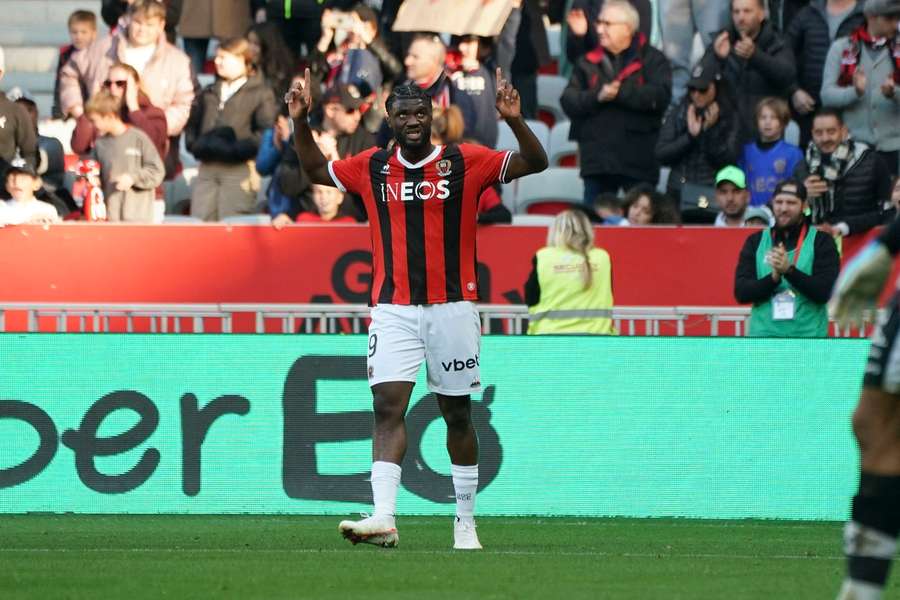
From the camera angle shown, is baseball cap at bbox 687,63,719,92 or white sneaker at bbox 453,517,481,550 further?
baseball cap at bbox 687,63,719,92

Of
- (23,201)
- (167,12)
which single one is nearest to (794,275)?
(23,201)

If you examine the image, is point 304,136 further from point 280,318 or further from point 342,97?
point 342,97

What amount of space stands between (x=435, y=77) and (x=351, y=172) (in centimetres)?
703

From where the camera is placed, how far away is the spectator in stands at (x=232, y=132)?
17172 mm

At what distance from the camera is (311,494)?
12695mm

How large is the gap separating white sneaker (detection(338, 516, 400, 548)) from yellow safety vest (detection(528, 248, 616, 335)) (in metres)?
4.30

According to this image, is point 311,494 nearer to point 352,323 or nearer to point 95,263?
point 352,323

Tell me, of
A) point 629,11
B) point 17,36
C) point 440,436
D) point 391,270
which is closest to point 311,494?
point 440,436

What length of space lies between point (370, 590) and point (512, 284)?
8235mm

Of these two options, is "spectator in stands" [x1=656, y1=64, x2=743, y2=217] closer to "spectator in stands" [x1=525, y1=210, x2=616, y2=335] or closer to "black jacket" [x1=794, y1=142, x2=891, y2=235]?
"black jacket" [x1=794, y1=142, x2=891, y2=235]

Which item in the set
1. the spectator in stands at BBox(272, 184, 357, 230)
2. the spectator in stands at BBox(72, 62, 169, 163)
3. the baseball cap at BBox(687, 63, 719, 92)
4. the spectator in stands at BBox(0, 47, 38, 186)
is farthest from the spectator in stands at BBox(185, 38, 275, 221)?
the baseball cap at BBox(687, 63, 719, 92)

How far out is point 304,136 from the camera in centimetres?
981

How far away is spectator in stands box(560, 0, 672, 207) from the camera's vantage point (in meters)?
16.7

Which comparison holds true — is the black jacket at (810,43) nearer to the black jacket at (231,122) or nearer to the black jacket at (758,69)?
the black jacket at (758,69)
